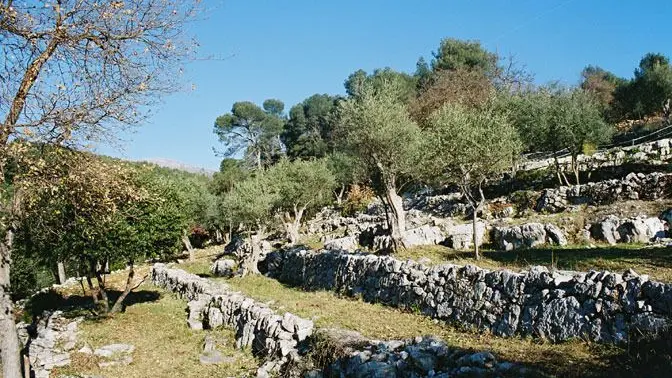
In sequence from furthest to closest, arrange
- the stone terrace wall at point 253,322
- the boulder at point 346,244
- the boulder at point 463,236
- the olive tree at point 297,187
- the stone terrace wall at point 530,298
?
the olive tree at point 297,187 → the boulder at point 346,244 → the boulder at point 463,236 → the stone terrace wall at point 253,322 → the stone terrace wall at point 530,298

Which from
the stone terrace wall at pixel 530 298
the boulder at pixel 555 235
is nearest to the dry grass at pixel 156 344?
the stone terrace wall at pixel 530 298

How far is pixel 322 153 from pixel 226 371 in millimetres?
66879

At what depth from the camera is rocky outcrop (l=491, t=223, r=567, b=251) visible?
2195 cm

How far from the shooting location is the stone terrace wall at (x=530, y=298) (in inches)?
386

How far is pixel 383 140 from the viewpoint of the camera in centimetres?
2422

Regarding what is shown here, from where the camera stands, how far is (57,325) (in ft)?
63.5

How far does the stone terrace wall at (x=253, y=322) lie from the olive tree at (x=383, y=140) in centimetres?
937

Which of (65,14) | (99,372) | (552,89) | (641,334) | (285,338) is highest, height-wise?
(552,89)

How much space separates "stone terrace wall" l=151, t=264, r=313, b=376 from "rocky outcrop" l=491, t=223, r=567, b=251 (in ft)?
39.6

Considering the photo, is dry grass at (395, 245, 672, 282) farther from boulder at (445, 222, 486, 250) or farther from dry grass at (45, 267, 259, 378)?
dry grass at (45, 267, 259, 378)

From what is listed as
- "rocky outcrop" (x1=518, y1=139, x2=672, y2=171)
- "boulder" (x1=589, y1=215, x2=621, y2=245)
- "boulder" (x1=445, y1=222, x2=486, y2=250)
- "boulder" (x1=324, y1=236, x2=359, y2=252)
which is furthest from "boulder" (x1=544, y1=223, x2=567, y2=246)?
"rocky outcrop" (x1=518, y1=139, x2=672, y2=171)

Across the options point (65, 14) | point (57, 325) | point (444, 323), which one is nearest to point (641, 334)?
point (444, 323)

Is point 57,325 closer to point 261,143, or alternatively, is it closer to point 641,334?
point 641,334

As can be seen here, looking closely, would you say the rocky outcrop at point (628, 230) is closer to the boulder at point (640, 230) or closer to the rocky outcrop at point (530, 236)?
Result: the boulder at point (640, 230)
